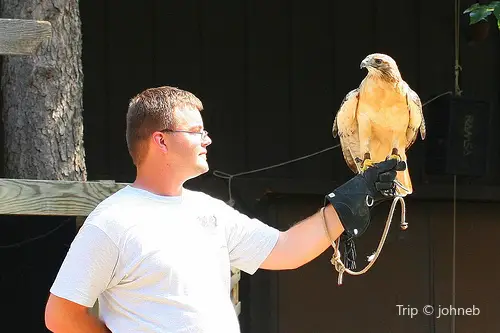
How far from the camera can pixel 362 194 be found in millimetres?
2664

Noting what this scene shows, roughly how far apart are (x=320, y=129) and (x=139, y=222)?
3.64m

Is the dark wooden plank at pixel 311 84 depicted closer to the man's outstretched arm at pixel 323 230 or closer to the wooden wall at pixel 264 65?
the wooden wall at pixel 264 65

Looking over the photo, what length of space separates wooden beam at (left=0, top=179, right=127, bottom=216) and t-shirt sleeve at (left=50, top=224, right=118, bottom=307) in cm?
60

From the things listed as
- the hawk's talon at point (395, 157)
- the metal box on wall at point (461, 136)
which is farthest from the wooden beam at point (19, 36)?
the metal box on wall at point (461, 136)

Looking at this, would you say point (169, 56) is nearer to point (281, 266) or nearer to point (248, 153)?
point (248, 153)

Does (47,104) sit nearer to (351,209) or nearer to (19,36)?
(19,36)

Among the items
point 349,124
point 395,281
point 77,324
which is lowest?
→ point 395,281

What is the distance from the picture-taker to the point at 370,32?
5.84 m

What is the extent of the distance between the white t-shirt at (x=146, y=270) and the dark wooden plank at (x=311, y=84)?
3.47m

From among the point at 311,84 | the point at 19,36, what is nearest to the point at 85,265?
the point at 19,36

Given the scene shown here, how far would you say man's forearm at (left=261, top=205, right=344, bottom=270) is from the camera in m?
2.61

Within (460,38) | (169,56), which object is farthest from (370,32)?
(169,56)

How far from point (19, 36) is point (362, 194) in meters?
1.22

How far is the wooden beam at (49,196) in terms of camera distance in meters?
2.73
